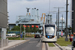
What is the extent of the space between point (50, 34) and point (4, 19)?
1252 centimetres

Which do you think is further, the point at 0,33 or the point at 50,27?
the point at 50,27

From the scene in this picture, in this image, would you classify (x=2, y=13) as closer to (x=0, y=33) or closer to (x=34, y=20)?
(x=0, y=33)

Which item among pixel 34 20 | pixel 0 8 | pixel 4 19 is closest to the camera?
pixel 0 8

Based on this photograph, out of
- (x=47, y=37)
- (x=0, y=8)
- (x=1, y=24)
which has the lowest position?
(x=47, y=37)

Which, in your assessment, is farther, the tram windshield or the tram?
the tram windshield

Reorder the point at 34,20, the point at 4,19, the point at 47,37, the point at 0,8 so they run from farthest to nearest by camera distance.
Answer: the point at 34,20 < the point at 47,37 < the point at 4,19 < the point at 0,8

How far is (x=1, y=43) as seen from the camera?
20906mm

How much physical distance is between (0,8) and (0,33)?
284 centimetres

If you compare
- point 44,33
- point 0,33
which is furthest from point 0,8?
point 44,33

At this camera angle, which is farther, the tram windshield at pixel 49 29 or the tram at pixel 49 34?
the tram windshield at pixel 49 29

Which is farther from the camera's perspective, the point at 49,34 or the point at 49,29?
the point at 49,29

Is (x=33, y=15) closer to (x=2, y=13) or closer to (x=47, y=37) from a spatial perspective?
(x=47, y=37)

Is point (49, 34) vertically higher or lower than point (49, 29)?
lower

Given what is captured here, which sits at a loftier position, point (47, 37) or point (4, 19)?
point (4, 19)
